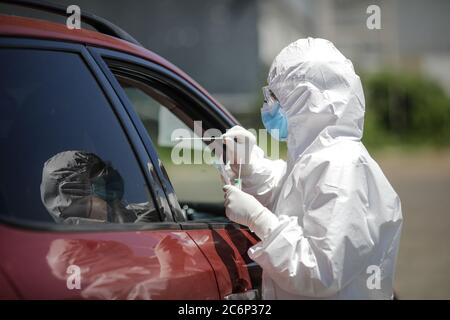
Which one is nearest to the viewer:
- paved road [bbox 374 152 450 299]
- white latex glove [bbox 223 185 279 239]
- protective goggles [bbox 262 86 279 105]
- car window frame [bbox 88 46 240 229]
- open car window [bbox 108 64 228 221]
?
white latex glove [bbox 223 185 279 239]

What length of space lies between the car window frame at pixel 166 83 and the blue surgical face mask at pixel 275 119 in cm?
36

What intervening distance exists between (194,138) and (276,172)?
17.2 inches

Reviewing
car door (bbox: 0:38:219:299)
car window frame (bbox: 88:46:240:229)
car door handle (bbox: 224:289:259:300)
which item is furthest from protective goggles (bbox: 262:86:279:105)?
car door handle (bbox: 224:289:259:300)

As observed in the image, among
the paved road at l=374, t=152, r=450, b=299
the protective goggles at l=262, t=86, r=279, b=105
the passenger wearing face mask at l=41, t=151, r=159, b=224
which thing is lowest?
the paved road at l=374, t=152, r=450, b=299

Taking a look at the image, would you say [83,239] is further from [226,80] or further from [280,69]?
[226,80]

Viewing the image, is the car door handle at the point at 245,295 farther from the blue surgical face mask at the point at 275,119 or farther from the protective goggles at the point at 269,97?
the protective goggles at the point at 269,97

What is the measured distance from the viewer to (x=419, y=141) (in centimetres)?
2152

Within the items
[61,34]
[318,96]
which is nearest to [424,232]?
[318,96]

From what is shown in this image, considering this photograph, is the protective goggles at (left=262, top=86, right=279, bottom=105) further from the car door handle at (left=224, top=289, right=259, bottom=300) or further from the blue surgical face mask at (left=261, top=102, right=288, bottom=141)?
the car door handle at (left=224, top=289, right=259, bottom=300)

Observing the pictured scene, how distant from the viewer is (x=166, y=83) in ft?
9.03

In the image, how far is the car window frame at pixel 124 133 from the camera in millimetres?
1924

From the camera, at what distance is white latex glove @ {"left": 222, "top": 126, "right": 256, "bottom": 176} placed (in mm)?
2701
